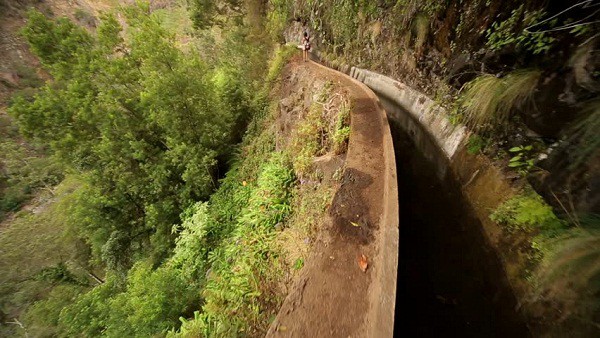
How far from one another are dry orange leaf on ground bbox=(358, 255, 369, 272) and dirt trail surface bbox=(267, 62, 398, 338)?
2 cm

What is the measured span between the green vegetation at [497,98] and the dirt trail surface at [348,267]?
1.56 metres

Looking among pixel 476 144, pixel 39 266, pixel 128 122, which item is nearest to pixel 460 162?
pixel 476 144

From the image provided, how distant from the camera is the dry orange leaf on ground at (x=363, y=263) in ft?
8.87

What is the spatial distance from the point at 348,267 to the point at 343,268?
2.3 inches

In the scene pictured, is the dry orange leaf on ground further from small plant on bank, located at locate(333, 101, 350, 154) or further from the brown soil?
small plant on bank, located at locate(333, 101, 350, 154)

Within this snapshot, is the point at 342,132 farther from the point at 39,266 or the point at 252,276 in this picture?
the point at 39,266

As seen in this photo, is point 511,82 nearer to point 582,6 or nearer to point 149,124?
point 582,6

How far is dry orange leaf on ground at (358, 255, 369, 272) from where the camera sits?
2.70m

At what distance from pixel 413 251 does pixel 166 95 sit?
8.26 metres

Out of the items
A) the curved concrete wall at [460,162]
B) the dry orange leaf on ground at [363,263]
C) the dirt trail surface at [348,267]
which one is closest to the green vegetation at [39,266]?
the dirt trail surface at [348,267]

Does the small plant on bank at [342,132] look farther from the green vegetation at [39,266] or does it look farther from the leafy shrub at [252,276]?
the green vegetation at [39,266]

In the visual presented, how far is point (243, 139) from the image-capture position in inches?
431

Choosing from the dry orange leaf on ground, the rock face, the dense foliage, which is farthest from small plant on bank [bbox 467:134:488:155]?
the dense foliage

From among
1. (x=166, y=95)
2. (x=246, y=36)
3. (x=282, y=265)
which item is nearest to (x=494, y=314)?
(x=282, y=265)
